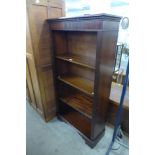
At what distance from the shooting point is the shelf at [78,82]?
1.70 meters

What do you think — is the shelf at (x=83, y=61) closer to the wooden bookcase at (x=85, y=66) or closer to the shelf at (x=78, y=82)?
the wooden bookcase at (x=85, y=66)

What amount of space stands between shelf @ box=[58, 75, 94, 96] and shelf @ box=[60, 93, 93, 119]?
0.35m

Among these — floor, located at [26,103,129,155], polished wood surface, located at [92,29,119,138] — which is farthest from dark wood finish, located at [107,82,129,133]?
polished wood surface, located at [92,29,119,138]

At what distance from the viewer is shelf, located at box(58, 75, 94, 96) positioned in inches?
66.7

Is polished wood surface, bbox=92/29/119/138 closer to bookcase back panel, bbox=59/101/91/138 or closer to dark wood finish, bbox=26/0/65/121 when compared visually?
bookcase back panel, bbox=59/101/91/138

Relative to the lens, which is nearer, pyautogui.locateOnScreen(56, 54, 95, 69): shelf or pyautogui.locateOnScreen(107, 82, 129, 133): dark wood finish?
pyautogui.locateOnScreen(56, 54, 95, 69): shelf

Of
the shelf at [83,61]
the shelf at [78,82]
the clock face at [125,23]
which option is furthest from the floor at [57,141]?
the clock face at [125,23]

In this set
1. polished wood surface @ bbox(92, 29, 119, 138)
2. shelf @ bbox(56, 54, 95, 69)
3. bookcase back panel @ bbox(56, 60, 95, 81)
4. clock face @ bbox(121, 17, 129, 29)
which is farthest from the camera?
clock face @ bbox(121, 17, 129, 29)

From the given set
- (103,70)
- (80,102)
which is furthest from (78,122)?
(103,70)

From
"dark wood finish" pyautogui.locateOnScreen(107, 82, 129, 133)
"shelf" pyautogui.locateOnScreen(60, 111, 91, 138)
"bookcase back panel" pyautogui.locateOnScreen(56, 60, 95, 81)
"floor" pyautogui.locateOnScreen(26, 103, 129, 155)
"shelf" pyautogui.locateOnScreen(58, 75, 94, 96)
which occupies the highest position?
"bookcase back panel" pyautogui.locateOnScreen(56, 60, 95, 81)

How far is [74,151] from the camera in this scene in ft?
5.87

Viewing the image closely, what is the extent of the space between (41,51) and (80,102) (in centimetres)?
97
